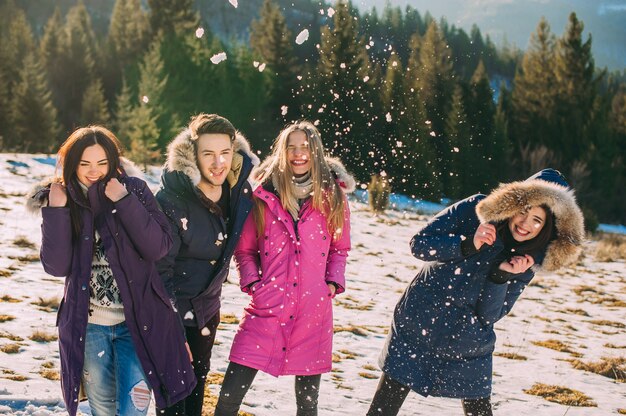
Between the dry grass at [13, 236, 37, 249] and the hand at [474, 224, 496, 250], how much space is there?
7.48 m

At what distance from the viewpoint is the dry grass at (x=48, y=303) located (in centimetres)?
621

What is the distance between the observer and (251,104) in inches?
1356

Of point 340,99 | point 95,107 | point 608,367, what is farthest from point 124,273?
point 95,107

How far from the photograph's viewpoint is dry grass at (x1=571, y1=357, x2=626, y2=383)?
640 cm

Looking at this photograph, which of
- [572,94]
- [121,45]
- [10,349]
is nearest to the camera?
[10,349]

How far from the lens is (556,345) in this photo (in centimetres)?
755

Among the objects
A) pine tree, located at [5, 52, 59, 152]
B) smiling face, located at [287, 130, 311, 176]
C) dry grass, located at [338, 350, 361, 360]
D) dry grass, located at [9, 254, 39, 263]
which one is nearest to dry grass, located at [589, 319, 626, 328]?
dry grass, located at [338, 350, 361, 360]

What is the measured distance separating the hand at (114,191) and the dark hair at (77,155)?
66 millimetres

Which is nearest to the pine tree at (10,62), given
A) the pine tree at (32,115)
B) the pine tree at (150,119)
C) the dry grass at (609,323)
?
the pine tree at (32,115)

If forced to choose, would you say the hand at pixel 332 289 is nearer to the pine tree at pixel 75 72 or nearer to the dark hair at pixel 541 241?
the dark hair at pixel 541 241

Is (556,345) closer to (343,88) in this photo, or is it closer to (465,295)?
(465,295)

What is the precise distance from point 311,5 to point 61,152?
11867 cm

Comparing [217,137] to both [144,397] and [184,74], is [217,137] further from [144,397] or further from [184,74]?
[184,74]

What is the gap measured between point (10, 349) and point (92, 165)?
111 inches
